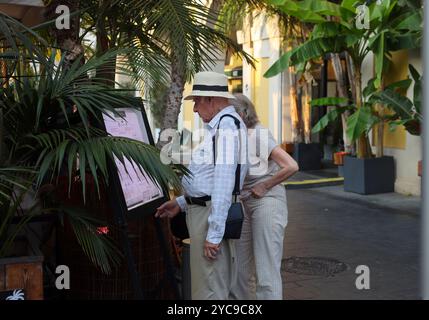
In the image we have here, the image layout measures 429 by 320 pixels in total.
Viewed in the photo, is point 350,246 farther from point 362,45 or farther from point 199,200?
point 362,45

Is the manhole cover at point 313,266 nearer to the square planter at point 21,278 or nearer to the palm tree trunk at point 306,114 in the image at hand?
the square planter at point 21,278

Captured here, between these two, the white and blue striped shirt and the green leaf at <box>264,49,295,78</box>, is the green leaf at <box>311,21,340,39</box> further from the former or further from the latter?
the white and blue striped shirt

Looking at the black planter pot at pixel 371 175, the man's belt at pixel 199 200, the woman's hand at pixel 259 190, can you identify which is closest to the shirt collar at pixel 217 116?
the man's belt at pixel 199 200

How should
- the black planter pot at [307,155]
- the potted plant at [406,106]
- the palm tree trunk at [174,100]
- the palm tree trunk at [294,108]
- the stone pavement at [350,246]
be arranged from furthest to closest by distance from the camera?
the palm tree trunk at [294,108] < the black planter pot at [307,155] < the potted plant at [406,106] < the palm tree trunk at [174,100] < the stone pavement at [350,246]

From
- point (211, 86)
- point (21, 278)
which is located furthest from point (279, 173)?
point (21, 278)

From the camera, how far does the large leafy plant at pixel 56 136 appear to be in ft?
11.9

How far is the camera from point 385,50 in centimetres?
1050

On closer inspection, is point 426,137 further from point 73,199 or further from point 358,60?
point 358,60

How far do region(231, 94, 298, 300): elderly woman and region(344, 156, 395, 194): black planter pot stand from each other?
7161 millimetres

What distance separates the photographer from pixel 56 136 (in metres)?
3.77

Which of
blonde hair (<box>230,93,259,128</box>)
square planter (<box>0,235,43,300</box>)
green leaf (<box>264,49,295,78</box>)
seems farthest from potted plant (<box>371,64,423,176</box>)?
square planter (<box>0,235,43,300</box>)

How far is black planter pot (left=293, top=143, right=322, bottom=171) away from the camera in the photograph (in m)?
14.7

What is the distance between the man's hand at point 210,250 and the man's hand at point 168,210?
480 millimetres

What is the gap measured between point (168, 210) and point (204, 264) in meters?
0.55
